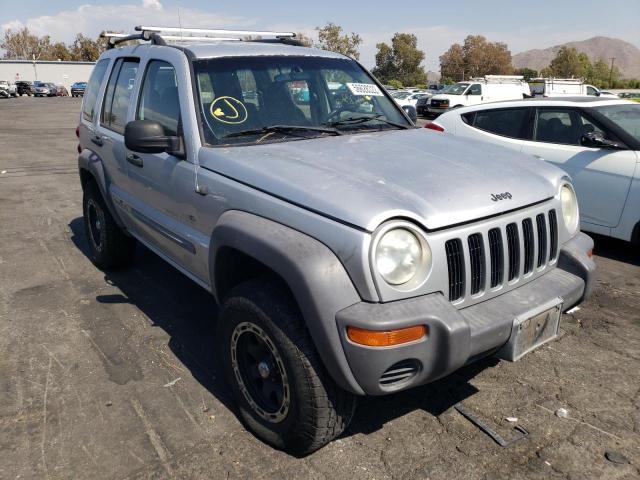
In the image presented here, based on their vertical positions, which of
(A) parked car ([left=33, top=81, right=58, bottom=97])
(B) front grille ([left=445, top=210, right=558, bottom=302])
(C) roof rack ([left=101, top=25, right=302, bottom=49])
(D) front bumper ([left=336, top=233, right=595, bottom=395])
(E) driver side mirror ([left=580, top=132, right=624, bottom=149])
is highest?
(A) parked car ([left=33, top=81, right=58, bottom=97])

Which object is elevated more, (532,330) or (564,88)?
(564,88)

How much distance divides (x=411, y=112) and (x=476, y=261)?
2.29m

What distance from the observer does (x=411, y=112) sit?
14.7ft

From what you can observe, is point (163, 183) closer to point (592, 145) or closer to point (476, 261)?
point (476, 261)

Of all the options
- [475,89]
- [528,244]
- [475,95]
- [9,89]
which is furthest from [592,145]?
[9,89]

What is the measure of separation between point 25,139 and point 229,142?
1588 cm

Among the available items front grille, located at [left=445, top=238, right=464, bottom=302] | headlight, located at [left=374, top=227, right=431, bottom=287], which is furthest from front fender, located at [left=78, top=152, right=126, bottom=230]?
front grille, located at [left=445, top=238, right=464, bottom=302]

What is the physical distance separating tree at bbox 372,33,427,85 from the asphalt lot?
80.9 metres

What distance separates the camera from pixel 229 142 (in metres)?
3.16

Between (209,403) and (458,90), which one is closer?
(209,403)

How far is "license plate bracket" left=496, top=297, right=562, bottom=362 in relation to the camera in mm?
2486

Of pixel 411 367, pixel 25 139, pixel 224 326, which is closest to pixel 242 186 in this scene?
pixel 224 326

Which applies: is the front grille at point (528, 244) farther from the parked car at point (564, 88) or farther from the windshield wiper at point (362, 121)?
the parked car at point (564, 88)

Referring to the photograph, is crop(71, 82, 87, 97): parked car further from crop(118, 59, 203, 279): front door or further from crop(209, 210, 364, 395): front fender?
crop(209, 210, 364, 395): front fender
